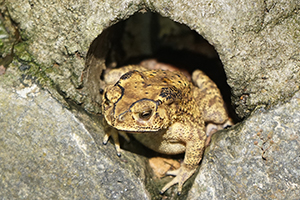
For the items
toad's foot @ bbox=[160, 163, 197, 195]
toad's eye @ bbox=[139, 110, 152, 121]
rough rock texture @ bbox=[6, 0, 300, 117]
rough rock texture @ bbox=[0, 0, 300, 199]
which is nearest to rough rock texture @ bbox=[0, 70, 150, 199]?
rough rock texture @ bbox=[0, 0, 300, 199]

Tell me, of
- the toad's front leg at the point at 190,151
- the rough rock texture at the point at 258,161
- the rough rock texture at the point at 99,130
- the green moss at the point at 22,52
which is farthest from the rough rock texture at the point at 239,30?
the toad's front leg at the point at 190,151

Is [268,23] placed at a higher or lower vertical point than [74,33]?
higher

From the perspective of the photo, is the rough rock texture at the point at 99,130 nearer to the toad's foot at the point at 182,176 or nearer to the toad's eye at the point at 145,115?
the toad's foot at the point at 182,176

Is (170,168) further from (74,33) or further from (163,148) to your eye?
(74,33)

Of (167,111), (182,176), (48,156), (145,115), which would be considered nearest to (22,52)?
(48,156)

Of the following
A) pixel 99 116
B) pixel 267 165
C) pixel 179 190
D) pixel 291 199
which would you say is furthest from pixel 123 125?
pixel 291 199

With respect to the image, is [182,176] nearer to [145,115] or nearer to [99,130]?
[145,115]

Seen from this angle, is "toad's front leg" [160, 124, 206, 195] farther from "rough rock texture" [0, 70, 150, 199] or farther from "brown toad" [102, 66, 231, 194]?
"rough rock texture" [0, 70, 150, 199]
